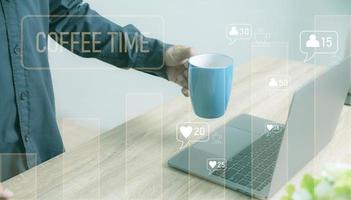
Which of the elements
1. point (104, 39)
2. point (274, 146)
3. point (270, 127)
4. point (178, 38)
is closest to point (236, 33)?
point (178, 38)

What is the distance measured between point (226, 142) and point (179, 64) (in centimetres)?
25

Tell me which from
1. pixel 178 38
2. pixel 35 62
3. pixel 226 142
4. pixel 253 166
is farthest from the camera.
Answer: pixel 178 38

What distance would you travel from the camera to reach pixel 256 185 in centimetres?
85

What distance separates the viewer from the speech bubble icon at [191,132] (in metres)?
1.04

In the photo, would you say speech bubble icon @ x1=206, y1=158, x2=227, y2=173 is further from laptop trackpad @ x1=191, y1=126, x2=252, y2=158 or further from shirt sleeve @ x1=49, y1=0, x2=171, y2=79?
shirt sleeve @ x1=49, y1=0, x2=171, y2=79

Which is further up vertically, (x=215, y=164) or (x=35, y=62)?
(x=35, y=62)

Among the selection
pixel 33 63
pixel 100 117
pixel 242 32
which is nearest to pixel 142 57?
pixel 33 63

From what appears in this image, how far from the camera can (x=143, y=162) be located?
0.96m

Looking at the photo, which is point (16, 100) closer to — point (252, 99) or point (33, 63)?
point (33, 63)

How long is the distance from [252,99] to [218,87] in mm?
324

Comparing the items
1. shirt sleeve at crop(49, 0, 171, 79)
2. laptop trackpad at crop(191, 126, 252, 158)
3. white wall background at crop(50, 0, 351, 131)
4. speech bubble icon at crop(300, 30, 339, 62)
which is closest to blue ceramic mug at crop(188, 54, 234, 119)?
laptop trackpad at crop(191, 126, 252, 158)

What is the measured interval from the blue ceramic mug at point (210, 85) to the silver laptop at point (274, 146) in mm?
85

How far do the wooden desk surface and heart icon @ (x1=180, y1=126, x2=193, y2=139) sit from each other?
0.07 feet

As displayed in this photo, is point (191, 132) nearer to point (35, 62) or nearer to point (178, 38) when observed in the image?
point (35, 62)
